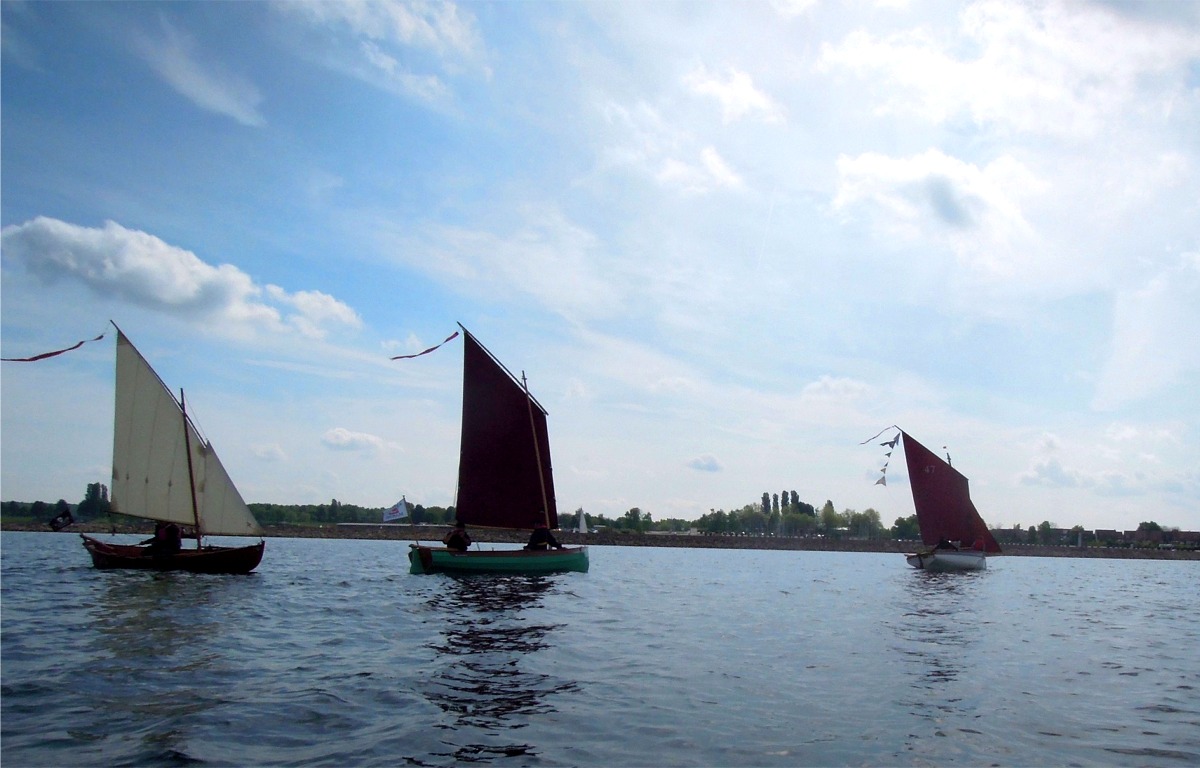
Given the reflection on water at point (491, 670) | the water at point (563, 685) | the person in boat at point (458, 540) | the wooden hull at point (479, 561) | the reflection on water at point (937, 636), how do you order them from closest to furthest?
the water at point (563, 685) < the reflection on water at point (491, 670) < the reflection on water at point (937, 636) < the wooden hull at point (479, 561) < the person in boat at point (458, 540)

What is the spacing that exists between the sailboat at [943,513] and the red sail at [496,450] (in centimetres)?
3497

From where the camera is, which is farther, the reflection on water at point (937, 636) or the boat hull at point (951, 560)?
the boat hull at point (951, 560)

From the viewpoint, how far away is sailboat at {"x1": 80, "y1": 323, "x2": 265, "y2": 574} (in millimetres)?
35438

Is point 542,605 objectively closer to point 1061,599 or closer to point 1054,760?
point 1054,760

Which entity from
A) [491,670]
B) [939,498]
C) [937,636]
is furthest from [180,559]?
[939,498]

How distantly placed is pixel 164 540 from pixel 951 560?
55792mm

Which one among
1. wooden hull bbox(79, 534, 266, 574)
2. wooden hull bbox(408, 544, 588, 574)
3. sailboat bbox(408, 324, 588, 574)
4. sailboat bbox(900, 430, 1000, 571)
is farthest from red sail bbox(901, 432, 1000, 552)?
wooden hull bbox(79, 534, 266, 574)

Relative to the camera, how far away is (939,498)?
211 ft

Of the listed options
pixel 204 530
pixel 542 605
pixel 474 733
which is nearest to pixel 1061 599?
pixel 542 605

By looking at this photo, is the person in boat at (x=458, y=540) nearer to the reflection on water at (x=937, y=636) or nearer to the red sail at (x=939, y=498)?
the reflection on water at (x=937, y=636)

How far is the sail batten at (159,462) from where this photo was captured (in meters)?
35.4

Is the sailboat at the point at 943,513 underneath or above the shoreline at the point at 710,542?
above

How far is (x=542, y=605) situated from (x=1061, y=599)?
29436 millimetres

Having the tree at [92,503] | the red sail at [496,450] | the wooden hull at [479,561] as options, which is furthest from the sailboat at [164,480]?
the tree at [92,503]
